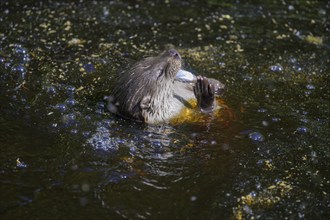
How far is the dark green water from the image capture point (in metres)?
4.36

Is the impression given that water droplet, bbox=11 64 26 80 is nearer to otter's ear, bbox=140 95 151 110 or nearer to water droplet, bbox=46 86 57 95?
water droplet, bbox=46 86 57 95

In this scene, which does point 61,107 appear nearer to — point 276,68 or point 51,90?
point 51,90

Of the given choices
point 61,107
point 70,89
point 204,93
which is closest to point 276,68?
point 204,93

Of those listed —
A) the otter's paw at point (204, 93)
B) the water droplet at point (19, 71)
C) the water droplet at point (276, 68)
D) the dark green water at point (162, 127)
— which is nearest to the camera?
the dark green water at point (162, 127)

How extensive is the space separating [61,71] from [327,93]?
11.1 feet

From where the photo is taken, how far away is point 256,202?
173 inches

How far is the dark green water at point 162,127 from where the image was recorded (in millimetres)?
4355

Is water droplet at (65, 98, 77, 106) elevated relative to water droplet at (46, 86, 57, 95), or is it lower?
lower

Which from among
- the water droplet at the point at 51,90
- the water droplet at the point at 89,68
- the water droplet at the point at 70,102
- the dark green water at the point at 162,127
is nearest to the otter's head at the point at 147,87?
the dark green water at the point at 162,127

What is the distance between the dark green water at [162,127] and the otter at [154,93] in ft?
0.48

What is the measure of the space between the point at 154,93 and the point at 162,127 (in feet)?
1.22

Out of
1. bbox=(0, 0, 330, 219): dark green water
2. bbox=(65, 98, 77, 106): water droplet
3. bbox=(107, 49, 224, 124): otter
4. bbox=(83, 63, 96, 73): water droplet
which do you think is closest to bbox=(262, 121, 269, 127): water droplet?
bbox=(0, 0, 330, 219): dark green water

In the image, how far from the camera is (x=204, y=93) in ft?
18.1

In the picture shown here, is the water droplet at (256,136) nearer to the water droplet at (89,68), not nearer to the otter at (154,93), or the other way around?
the otter at (154,93)
